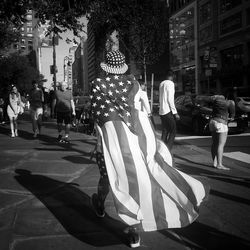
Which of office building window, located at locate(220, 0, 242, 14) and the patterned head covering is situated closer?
the patterned head covering

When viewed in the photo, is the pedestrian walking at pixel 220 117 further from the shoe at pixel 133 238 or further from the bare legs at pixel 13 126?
the bare legs at pixel 13 126

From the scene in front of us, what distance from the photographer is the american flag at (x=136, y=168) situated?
3.34 m

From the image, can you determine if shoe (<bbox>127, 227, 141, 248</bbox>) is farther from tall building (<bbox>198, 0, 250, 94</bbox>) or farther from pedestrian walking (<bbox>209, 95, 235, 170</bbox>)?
tall building (<bbox>198, 0, 250, 94</bbox>)

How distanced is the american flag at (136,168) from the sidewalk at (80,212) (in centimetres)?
36

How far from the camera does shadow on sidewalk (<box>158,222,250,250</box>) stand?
3457mm

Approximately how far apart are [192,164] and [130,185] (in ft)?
14.1

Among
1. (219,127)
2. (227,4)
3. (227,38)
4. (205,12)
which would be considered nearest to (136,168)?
(219,127)

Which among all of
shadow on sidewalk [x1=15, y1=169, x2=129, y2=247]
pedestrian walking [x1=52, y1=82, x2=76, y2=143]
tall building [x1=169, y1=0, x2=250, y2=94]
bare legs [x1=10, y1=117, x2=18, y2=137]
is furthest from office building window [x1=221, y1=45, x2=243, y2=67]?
shadow on sidewalk [x1=15, y1=169, x2=129, y2=247]

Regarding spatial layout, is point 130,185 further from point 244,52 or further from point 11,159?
point 244,52

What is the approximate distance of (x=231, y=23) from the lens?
44.5 metres

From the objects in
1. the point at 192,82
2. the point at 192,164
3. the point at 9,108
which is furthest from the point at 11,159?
the point at 192,82

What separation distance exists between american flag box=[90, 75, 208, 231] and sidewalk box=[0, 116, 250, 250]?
1.18ft

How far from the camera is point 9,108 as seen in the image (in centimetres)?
1262

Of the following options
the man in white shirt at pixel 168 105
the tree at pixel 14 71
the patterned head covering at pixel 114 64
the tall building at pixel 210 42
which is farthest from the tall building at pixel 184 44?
the patterned head covering at pixel 114 64
